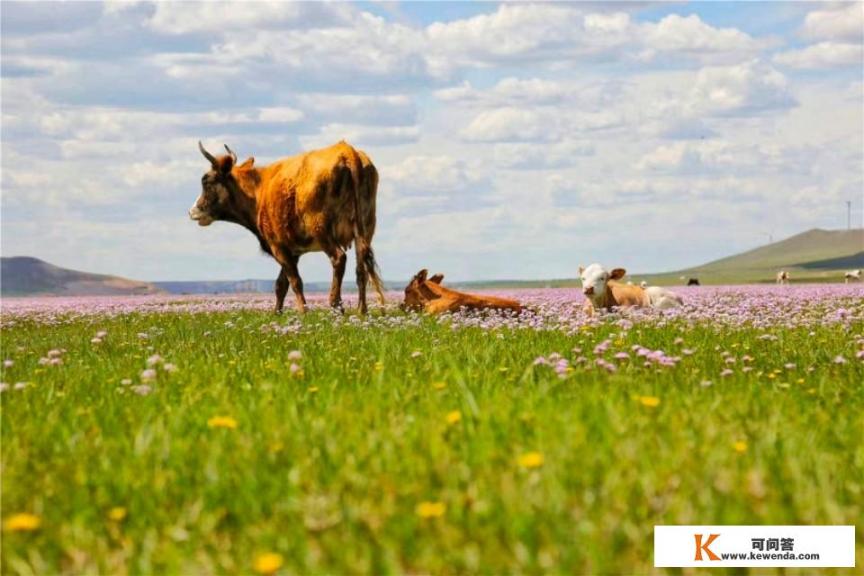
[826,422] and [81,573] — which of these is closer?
[81,573]

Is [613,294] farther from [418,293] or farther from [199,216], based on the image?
[199,216]

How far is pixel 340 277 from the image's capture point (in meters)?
17.6

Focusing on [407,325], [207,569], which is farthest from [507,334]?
[207,569]

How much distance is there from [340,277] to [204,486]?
1282 centimetres

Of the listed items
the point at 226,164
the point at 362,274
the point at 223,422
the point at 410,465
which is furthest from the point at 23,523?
the point at 226,164

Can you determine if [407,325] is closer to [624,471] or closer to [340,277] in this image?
[340,277]

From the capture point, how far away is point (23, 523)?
14.0ft

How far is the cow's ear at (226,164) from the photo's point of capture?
760 inches

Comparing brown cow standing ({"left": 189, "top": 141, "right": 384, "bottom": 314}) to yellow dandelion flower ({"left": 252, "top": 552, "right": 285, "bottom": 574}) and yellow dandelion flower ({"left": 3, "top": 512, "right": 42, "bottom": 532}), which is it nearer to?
yellow dandelion flower ({"left": 3, "top": 512, "right": 42, "bottom": 532})

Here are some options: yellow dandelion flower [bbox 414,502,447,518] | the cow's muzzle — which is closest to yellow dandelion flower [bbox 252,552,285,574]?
yellow dandelion flower [bbox 414,502,447,518]

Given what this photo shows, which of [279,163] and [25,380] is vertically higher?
[279,163]

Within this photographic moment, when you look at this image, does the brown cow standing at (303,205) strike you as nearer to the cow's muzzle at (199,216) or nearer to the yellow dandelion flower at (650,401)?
the cow's muzzle at (199,216)

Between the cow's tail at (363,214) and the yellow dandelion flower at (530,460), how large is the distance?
13.1m

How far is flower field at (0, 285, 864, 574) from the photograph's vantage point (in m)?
4.11
